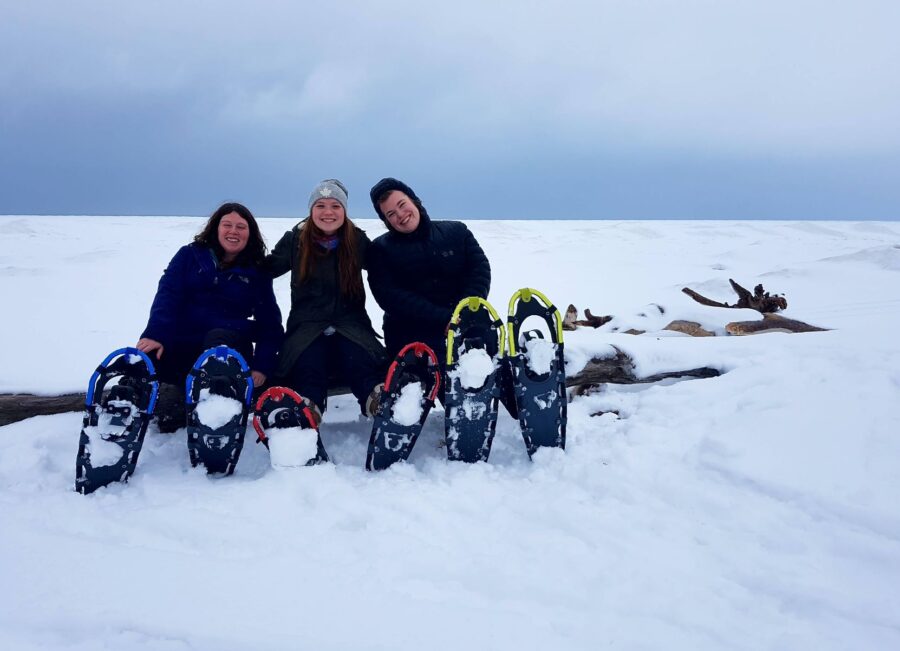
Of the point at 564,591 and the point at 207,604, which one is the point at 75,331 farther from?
the point at 564,591

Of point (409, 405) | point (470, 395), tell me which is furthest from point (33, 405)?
point (470, 395)

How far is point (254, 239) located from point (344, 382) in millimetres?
1180

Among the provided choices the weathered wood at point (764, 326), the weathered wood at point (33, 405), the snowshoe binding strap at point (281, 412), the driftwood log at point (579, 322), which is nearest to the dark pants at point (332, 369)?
the snowshoe binding strap at point (281, 412)

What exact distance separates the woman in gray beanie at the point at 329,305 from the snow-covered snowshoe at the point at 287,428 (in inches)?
13.7

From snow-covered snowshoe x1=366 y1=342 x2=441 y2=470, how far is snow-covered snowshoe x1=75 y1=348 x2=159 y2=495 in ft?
4.12

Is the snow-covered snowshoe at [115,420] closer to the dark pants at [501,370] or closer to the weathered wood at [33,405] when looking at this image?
the weathered wood at [33,405]

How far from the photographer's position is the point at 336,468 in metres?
2.84

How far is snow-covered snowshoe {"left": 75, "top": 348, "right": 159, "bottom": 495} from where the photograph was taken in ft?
8.50

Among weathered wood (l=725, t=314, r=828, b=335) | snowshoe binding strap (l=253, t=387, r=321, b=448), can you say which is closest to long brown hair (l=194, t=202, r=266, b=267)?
snowshoe binding strap (l=253, t=387, r=321, b=448)

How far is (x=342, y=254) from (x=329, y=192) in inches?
16.4

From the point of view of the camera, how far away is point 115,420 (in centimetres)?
271

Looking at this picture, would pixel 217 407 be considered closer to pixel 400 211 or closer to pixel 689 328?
pixel 400 211

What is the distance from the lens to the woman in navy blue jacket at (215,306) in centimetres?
321

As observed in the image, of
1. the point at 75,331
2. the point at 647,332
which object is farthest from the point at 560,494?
the point at 75,331
